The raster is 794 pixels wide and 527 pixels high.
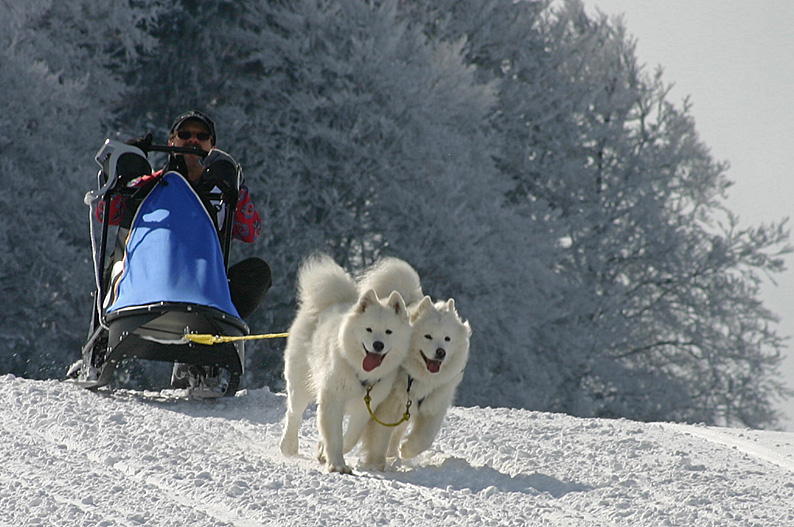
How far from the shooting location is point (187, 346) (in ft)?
21.0

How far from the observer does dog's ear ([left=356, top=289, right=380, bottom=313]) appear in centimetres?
520

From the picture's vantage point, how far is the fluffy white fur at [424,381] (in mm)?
5352

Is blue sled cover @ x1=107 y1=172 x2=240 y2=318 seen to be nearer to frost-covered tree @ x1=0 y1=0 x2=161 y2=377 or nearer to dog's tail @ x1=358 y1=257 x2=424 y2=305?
dog's tail @ x1=358 y1=257 x2=424 y2=305

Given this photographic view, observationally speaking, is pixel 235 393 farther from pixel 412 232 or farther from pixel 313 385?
pixel 412 232

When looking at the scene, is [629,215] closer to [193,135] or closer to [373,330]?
[193,135]

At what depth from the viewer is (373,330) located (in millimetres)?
5168

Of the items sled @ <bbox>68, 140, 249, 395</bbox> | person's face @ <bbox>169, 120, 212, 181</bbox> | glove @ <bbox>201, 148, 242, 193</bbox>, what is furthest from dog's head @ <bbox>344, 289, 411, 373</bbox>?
person's face @ <bbox>169, 120, 212, 181</bbox>

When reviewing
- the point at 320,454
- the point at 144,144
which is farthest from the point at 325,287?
the point at 144,144

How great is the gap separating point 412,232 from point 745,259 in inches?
297

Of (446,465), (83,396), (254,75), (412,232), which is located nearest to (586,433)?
(446,465)

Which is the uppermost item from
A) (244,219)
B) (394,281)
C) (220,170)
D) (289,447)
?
(220,170)

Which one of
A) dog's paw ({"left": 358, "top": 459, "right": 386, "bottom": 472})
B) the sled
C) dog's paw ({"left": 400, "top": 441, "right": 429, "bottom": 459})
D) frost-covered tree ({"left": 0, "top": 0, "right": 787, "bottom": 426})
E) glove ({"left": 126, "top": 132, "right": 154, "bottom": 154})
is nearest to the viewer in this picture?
dog's paw ({"left": 358, "top": 459, "right": 386, "bottom": 472})

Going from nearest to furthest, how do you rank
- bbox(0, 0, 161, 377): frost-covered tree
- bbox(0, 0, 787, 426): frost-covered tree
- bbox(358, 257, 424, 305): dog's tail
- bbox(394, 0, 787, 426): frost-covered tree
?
bbox(358, 257, 424, 305): dog's tail → bbox(0, 0, 161, 377): frost-covered tree → bbox(0, 0, 787, 426): frost-covered tree → bbox(394, 0, 787, 426): frost-covered tree

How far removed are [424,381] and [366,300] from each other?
1.74 feet
